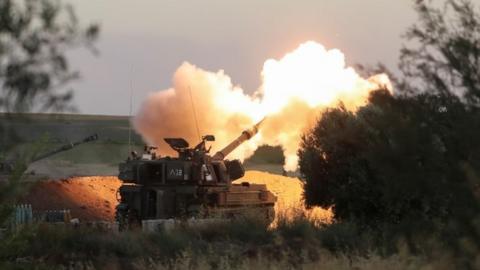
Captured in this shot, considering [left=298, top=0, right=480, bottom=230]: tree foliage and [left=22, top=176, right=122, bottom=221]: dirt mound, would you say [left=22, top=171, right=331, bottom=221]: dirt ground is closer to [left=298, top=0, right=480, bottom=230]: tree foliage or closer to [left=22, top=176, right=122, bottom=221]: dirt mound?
[left=22, top=176, right=122, bottom=221]: dirt mound

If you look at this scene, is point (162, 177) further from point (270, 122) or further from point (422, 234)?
point (422, 234)

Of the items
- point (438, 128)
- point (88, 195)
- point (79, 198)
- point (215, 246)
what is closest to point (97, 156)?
point (88, 195)

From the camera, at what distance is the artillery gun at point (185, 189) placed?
1083 inches

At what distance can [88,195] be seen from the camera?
4319 centimetres

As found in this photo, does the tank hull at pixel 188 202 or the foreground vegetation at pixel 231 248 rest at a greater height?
the tank hull at pixel 188 202

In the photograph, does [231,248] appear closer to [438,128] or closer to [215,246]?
[215,246]

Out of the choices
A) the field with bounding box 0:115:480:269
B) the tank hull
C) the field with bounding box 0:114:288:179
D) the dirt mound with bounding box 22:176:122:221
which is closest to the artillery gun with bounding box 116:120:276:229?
the tank hull

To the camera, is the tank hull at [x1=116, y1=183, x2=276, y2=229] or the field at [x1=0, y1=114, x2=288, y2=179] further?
the field at [x1=0, y1=114, x2=288, y2=179]

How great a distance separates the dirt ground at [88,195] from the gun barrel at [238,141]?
17.0 ft

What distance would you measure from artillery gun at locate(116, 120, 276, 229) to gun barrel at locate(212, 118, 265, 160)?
29 centimetres

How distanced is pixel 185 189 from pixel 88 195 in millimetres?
16604

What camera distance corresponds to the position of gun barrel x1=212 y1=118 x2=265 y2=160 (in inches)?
1179

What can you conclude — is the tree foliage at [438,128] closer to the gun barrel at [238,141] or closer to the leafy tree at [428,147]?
the leafy tree at [428,147]

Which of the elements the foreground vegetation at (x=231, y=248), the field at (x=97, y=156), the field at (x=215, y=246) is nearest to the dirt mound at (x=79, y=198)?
the field at (x=97, y=156)
